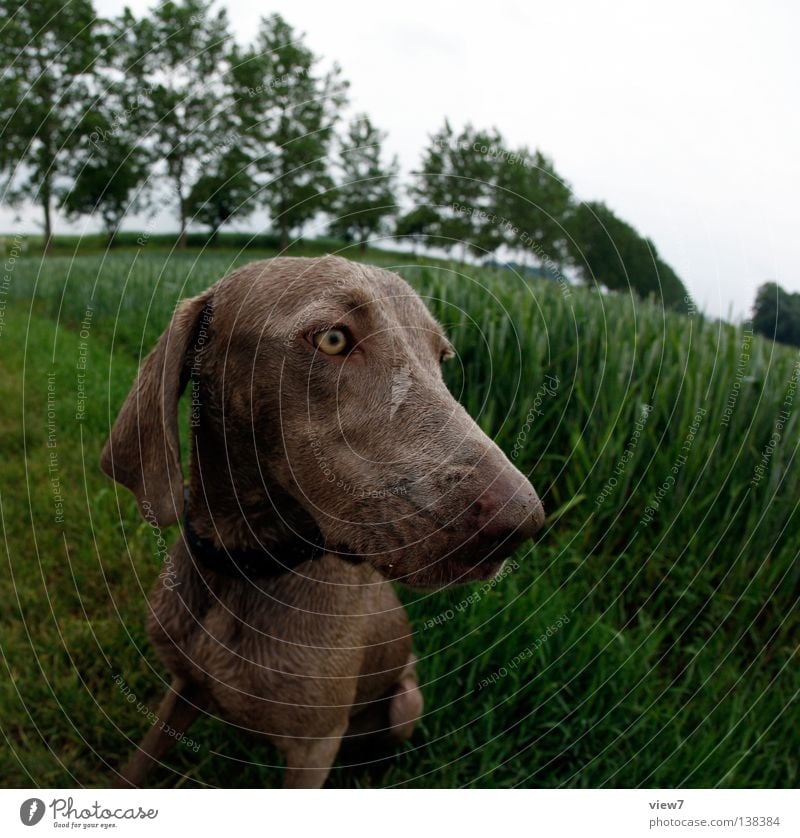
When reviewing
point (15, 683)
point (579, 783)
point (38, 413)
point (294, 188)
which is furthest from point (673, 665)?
point (38, 413)

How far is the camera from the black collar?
2.35m

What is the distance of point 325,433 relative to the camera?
196 cm

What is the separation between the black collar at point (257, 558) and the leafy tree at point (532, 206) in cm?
140

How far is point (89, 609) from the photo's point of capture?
138 inches

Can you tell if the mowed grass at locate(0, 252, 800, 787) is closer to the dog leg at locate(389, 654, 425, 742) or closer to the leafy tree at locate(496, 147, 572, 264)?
the dog leg at locate(389, 654, 425, 742)

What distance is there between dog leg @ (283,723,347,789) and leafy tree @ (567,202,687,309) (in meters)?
2.23

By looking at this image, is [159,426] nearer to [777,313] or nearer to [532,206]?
[532,206]

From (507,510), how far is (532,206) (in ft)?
5.03

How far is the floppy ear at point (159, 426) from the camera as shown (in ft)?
6.84

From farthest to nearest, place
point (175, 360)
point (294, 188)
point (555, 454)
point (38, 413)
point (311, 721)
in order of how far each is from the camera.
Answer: point (38, 413)
point (555, 454)
point (294, 188)
point (311, 721)
point (175, 360)

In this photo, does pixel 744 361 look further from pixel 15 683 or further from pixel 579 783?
pixel 15 683

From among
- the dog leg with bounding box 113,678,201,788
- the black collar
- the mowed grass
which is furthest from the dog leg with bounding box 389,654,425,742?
the black collar

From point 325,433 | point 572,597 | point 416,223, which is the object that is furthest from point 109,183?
point 572,597
